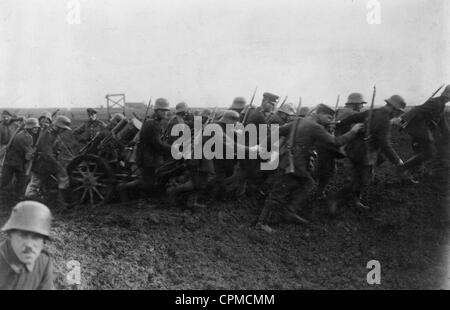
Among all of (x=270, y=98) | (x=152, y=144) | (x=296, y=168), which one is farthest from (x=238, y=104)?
(x=296, y=168)

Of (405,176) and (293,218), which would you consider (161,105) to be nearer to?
(293,218)

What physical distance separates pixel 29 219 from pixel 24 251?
0.23 metres

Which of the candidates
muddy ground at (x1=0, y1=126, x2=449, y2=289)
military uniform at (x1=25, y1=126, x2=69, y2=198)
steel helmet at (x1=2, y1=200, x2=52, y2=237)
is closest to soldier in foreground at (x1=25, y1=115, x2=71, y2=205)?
military uniform at (x1=25, y1=126, x2=69, y2=198)

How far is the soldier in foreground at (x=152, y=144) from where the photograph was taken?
7.02m

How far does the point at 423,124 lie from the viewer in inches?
302

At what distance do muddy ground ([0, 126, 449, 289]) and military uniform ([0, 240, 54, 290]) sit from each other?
147 centimetres

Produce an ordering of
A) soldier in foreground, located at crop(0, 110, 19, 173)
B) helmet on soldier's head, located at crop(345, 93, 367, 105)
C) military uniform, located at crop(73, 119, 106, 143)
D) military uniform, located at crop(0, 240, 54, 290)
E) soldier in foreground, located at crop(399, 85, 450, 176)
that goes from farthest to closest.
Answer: soldier in foreground, located at crop(0, 110, 19, 173) < military uniform, located at crop(73, 119, 106, 143) < helmet on soldier's head, located at crop(345, 93, 367, 105) < soldier in foreground, located at crop(399, 85, 450, 176) < military uniform, located at crop(0, 240, 54, 290)

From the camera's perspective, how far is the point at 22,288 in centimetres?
320

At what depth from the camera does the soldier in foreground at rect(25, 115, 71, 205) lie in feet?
23.2

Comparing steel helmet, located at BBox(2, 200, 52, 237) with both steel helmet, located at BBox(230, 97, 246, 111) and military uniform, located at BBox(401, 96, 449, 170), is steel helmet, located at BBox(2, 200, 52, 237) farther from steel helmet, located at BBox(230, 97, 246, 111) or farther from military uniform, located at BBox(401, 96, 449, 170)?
military uniform, located at BBox(401, 96, 449, 170)

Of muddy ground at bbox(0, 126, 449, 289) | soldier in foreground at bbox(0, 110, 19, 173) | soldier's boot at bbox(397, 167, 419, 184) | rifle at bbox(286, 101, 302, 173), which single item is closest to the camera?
muddy ground at bbox(0, 126, 449, 289)

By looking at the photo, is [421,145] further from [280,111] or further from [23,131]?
[23,131]
